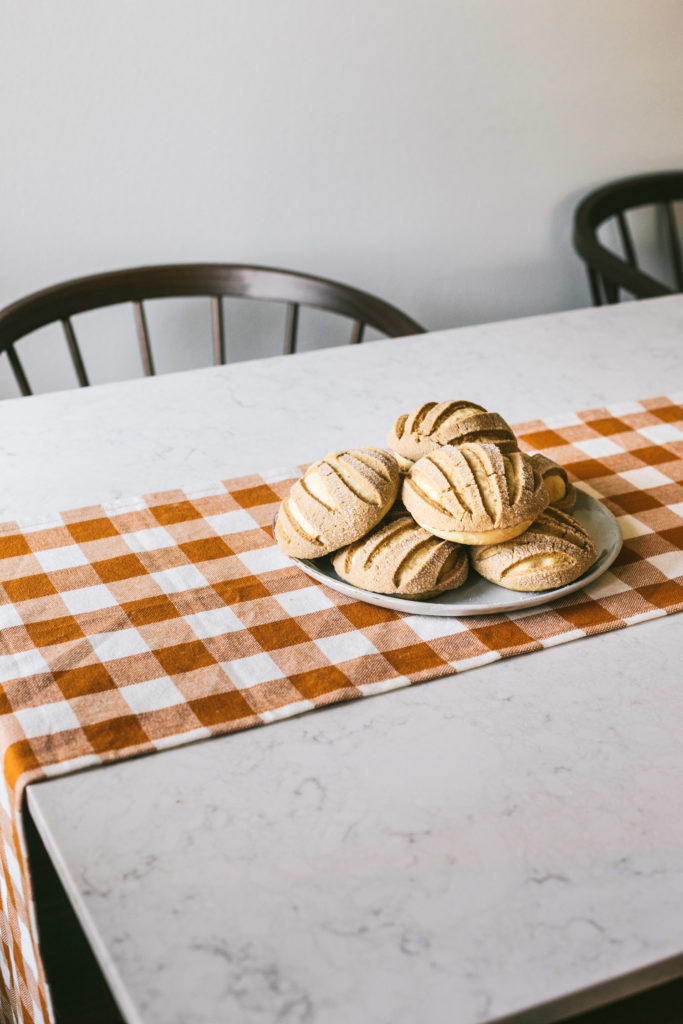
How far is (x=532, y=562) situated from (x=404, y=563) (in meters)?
0.11

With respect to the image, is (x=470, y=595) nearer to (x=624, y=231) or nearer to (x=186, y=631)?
(x=186, y=631)

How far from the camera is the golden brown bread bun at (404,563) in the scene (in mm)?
818

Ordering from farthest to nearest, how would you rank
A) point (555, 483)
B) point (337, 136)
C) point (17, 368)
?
point (337, 136) → point (17, 368) → point (555, 483)

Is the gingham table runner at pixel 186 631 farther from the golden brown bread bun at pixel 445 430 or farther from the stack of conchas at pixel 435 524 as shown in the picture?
the golden brown bread bun at pixel 445 430

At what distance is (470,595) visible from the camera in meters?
0.85

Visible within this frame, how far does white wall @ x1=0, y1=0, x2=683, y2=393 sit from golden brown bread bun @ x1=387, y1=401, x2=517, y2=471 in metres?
1.05

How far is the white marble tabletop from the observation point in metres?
0.56

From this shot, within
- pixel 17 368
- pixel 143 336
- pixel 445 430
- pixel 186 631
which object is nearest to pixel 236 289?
pixel 143 336

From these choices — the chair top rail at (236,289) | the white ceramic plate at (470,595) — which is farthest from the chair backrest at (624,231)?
the white ceramic plate at (470,595)

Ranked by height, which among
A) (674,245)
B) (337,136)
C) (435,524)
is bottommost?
(674,245)

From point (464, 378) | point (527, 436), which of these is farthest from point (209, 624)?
point (464, 378)

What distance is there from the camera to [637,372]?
1.41m

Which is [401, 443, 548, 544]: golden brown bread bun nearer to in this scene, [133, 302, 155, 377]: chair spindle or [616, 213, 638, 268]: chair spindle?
[133, 302, 155, 377]: chair spindle

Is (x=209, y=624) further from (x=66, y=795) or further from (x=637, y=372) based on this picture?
(x=637, y=372)
